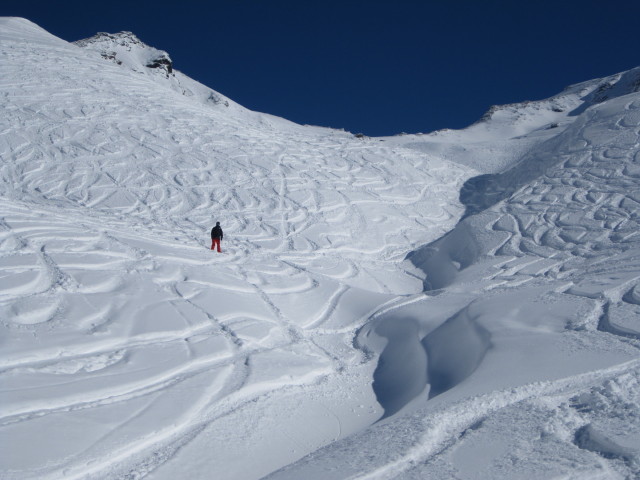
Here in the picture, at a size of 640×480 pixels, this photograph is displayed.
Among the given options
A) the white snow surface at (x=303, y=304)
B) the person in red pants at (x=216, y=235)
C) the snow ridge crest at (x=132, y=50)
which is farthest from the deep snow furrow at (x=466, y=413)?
the snow ridge crest at (x=132, y=50)

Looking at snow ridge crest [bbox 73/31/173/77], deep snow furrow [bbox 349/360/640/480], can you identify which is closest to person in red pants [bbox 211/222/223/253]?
deep snow furrow [bbox 349/360/640/480]

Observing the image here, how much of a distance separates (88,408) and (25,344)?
122cm

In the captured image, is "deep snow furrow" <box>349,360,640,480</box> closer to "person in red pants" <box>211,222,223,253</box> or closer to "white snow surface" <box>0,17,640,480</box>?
"white snow surface" <box>0,17,640,480</box>

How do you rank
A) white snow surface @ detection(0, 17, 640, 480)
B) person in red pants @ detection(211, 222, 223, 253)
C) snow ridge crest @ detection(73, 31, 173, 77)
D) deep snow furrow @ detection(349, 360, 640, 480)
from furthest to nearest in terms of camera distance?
snow ridge crest @ detection(73, 31, 173, 77)
person in red pants @ detection(211, 222, 223, 253)
white snow surface @ detection(0, 17, 640, 480)
deep snow furrow @ detection(349, 360, 640, 480)

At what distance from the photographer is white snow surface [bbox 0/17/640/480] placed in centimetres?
409

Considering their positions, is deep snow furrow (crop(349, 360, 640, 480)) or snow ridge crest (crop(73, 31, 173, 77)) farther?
snow ridge crest (crop(73, 31, 173, 77))

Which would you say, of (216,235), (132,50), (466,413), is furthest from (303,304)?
(132,50)

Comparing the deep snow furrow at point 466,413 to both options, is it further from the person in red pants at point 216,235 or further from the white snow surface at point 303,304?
the person in red pants at point 216,235

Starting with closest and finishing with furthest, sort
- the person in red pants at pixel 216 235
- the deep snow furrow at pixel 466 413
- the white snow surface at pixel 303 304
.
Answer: the deep snow furrow at pixel 466 413 < the white snow surface at pixel 303 304 < the person in red pants at pixel 216 235

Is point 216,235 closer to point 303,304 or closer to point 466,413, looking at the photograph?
point 303,304

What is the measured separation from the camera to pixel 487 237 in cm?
1135

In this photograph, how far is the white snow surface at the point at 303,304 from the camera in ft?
13.4

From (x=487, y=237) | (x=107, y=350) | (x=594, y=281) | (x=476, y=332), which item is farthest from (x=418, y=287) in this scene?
(x=107, y=350)

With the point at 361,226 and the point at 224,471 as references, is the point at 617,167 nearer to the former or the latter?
the point at 361,226
